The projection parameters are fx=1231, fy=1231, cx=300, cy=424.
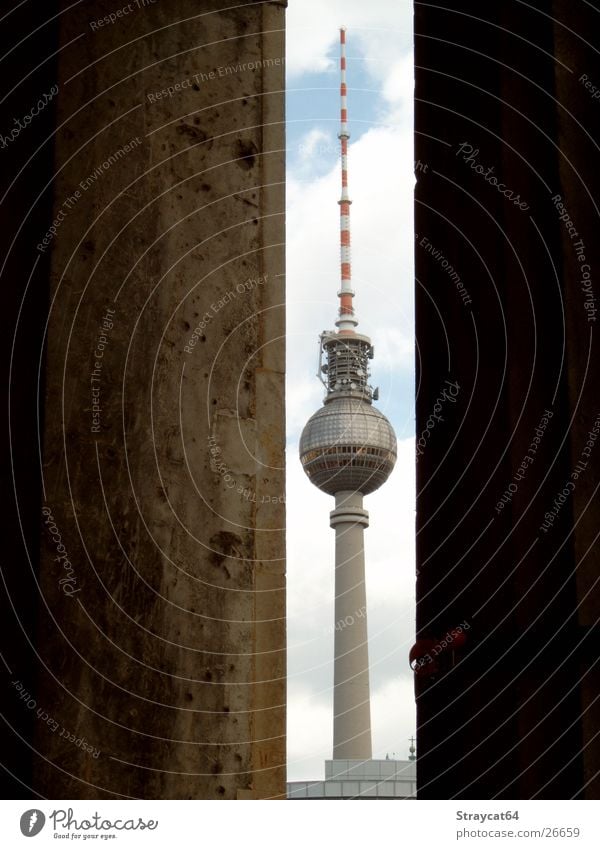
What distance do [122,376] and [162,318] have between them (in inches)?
11.0

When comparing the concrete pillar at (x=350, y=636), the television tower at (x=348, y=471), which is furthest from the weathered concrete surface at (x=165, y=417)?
the concrete pillar at (x=350, y=636)

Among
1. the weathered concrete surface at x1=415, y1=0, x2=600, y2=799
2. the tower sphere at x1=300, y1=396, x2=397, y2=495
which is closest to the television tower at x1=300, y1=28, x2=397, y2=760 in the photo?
the tower sphere at x1=300, y1=396, x2=397, y2=495

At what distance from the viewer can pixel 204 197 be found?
4516 mm

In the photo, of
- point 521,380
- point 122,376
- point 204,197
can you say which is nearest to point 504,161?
point 521,380

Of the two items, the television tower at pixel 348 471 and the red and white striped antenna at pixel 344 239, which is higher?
the red and white striped antenna at pixel 344 239

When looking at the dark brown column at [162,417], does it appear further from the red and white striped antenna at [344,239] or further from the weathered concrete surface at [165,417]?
the red and white striped antenna at [344,239]

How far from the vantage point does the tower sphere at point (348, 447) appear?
299 ft

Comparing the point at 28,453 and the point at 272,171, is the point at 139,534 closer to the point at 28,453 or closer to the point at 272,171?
the point at 28,453

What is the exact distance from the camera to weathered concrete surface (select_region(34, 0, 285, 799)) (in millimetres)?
3896

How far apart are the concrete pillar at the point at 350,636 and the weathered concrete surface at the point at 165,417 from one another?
280 ft
